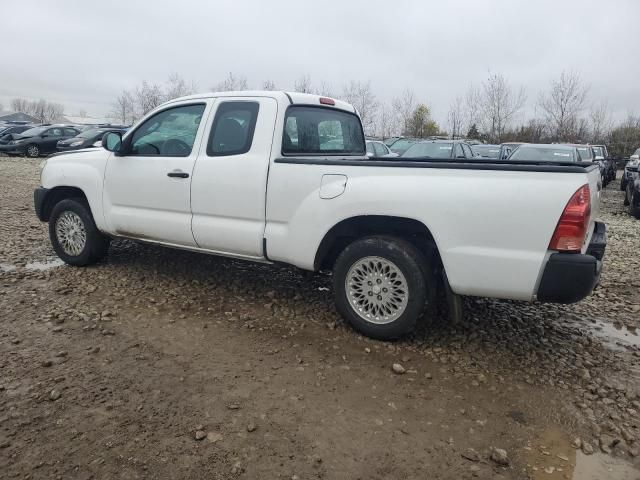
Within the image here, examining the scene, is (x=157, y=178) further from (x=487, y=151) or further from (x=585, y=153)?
(x=487, y=151)

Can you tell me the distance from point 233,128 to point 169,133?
33.5 inches

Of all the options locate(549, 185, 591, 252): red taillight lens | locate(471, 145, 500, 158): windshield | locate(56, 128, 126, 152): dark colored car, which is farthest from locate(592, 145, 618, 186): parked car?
locate(56, 128, 126, 152): dark colored car

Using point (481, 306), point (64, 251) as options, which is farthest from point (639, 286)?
point (64, 251)

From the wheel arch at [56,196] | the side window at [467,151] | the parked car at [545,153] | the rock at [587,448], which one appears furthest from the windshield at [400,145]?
the rock at [587,448]

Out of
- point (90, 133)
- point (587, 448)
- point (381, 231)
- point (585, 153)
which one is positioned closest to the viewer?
point (587, 448)

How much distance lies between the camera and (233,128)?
465cm

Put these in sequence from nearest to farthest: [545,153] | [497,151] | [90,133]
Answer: [545,153]
[497,151]
[90,133]

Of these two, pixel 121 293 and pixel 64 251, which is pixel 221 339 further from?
pixel 64 251

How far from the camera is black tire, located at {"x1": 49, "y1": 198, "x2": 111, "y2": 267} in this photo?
567 cm

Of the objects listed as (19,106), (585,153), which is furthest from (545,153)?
(19,106)

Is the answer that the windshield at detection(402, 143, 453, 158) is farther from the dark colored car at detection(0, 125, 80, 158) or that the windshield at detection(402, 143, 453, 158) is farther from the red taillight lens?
the dark colored car at detection(0, 125, 80, 158)

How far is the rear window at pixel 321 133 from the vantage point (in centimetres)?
468

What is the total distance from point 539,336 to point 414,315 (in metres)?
1.29

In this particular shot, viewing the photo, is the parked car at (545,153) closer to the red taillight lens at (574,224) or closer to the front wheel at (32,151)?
the red taillight lens at (574,224)
